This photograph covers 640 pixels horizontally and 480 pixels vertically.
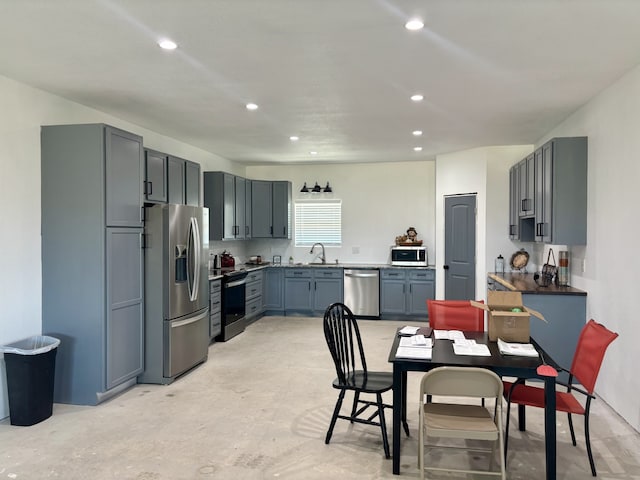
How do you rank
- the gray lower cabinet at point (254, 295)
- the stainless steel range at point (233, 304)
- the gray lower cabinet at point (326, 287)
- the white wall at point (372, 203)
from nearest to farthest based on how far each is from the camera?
the stainless steel range at point (233, 304), the gray lower cabinet at point (254, 295), the gray lower cabinet at point (326, 287), the white wall at point (372, 203)

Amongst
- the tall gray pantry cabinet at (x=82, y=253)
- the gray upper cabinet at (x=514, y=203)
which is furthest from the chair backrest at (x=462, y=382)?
the gray upper cabinet at (x=514, y=203)

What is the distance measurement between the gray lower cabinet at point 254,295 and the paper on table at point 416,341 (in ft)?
14.2

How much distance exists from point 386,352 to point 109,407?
10.2ft

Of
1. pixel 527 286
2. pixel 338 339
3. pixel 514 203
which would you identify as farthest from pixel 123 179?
pixel 514 203

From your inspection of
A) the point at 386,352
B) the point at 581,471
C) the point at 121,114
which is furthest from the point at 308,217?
the point at 581,471

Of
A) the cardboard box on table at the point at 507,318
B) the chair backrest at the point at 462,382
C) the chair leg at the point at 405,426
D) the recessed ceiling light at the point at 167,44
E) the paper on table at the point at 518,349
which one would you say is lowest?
the chair leg at the point at 405,426

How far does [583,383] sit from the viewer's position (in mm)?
2814

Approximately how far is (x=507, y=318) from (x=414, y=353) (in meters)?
0.75

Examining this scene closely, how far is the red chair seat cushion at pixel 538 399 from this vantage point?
2.79 meters

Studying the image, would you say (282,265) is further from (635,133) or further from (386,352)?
(635,133)

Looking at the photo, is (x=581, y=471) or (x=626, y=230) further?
(x=626, y=230)

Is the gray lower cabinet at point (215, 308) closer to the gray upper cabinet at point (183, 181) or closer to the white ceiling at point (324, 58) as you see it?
the gray upper cabinet at point (183, 181)

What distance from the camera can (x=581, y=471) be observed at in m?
2.89

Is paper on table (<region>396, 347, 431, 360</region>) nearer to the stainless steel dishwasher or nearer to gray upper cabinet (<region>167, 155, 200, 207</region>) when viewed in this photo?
gray upper cabinet (<region>167, 155, 200, 207</region>)
